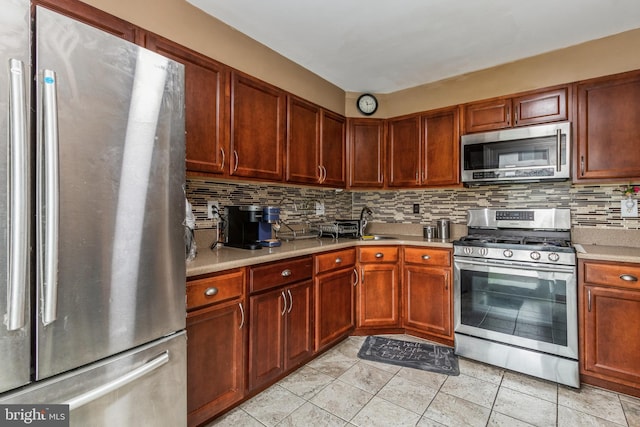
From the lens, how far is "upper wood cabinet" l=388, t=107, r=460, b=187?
2.87 meters

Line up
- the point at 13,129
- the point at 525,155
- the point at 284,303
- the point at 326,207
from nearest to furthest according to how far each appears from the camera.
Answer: the point at 13,129, the point at 284,303, the point at 525,155, the point at 326,207

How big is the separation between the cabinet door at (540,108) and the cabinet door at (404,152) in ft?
2.72

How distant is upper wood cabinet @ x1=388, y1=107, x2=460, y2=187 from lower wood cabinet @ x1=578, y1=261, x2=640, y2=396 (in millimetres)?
1213

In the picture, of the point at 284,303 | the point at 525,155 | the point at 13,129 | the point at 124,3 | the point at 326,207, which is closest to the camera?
the point at 13,129

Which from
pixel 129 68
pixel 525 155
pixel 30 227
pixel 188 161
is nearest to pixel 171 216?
pixel 30 227

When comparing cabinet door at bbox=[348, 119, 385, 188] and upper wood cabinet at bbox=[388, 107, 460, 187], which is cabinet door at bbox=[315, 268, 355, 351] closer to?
cabinet door at bbox=[348, 119, 385, 188]

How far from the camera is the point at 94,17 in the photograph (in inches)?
58.4

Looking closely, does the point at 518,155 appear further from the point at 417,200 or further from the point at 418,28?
the point at 418,28

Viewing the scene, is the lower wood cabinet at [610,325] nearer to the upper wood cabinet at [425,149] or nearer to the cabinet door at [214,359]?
the upper wood cabinet at [425,149]

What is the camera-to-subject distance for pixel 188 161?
1843 millimetres

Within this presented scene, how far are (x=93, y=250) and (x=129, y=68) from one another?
0.65 m

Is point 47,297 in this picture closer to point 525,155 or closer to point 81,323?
point 81,323

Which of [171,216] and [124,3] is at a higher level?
[124,3]

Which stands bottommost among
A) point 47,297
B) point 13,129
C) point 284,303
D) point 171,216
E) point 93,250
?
point 284,303
